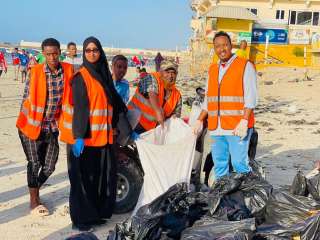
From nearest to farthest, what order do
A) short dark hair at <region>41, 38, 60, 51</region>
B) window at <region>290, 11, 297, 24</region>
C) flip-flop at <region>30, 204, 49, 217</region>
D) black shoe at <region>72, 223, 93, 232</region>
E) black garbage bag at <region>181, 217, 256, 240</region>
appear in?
1. black garbage bag at <region>181, 217, 256, 240</region>
2. black shoe at <region>72, 223, 93, 232</region>
3. short dark hair at <region>41, 38, 60, 51</region>
4. flip-flop at <region>30, 204, 49, 217</region>
5. window at <region>290, 11, 297, 24</region>

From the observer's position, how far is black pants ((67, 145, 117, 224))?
179 inches

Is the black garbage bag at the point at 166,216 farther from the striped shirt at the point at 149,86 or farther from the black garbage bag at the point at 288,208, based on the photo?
the striped shirt at the point at 149,86

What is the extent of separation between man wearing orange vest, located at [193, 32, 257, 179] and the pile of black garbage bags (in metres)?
0.32

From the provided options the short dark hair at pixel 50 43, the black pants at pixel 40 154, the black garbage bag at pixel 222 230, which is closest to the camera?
the black garbage bag at pixel 222 230

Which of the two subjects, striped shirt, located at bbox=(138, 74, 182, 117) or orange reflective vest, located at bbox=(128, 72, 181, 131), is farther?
orange reflective vest, located at bbox=(128, 72, 181, 131)

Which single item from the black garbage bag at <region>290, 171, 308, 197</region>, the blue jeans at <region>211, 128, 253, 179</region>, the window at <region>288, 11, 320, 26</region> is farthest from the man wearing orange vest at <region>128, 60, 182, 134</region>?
the window at <region>288, 11, 320, 26</region>

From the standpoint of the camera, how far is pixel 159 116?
4895 mm

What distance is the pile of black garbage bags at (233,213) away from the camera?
329cm

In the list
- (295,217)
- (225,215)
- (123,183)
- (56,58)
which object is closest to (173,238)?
(225,215)

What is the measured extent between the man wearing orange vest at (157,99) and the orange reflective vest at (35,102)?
0.79 metres

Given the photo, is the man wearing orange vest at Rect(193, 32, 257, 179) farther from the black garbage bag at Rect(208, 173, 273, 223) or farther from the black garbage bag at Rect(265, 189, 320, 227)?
the black garbage bag at Rect(265, 189, 320, 227)

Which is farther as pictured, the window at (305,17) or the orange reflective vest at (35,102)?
the window at (305,17)

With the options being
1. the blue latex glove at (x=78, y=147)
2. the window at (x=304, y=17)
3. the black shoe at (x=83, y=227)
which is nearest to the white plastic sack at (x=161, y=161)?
the black shoe at (x=83, y=227)

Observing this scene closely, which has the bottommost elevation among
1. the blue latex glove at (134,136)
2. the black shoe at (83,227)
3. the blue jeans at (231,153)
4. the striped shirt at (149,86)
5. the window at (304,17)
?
the black shoe at (83,227)
